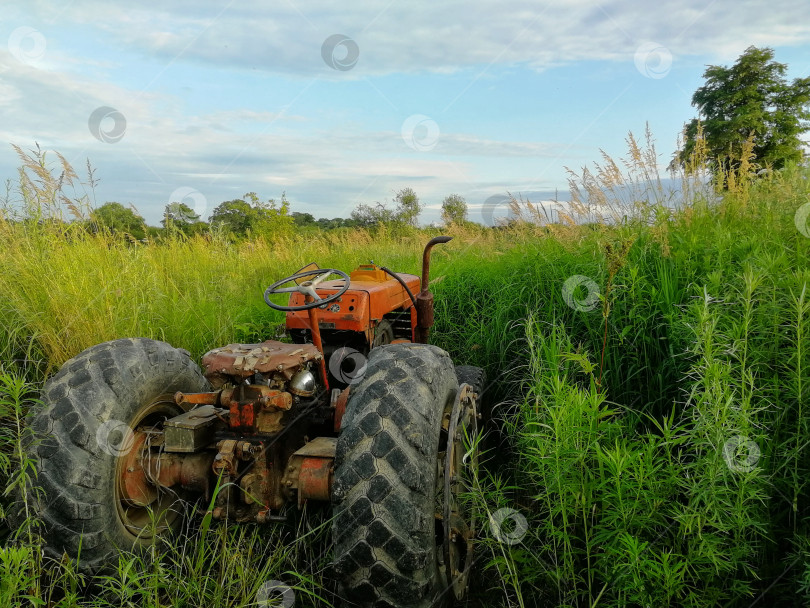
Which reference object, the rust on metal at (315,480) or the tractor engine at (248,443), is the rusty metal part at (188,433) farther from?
the rust on metal at (315,480)

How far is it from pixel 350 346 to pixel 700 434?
75.6 inches

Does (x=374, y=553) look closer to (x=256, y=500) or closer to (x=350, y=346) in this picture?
(x=256, y=500)

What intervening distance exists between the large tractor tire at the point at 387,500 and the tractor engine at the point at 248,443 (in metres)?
0.31

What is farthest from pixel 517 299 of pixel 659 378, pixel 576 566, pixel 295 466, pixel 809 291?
pixel 295 466

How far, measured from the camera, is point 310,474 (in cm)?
228

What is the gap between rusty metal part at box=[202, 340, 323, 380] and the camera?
232 centimetres

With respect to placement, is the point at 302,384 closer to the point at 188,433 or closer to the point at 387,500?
the point at 188,433

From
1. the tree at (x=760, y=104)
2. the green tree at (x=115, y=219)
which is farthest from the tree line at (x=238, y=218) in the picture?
the tree at (x=760, y=104)

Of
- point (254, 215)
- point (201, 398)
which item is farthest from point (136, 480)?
point (254, 215)

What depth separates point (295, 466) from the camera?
2.37 metres

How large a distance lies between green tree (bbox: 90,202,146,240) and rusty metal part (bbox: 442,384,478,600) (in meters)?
4.42

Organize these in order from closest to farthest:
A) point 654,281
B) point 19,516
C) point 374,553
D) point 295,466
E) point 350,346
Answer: point 374,553 < point 19,516 < point 295,466 < point 350,346 < point 654,281

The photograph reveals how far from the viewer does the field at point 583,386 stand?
2.14 metres

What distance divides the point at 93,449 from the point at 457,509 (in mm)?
1579
